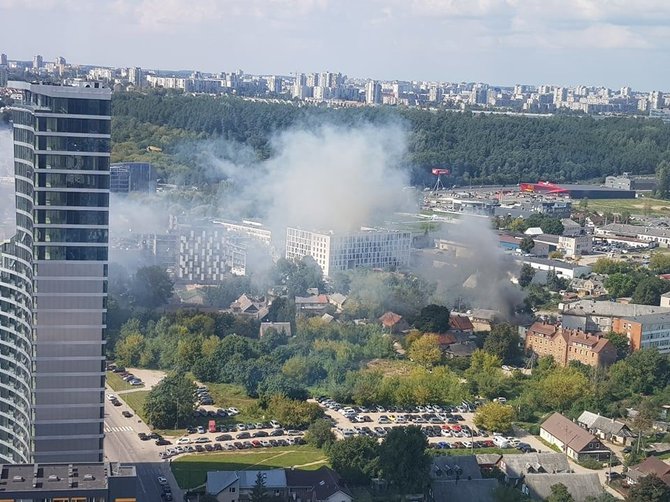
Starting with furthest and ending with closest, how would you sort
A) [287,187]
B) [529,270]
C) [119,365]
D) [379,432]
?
[287,187] < [529,270] < [119,365] < [379,432]

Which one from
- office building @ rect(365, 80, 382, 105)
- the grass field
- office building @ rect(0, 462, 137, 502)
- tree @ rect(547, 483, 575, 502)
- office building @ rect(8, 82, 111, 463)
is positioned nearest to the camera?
office building @ rect(0, 462, 137, 502)

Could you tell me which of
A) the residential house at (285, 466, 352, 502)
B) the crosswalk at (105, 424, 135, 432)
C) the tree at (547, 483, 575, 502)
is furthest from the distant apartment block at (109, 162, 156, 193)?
the tree at (547, 483, 575, 502)

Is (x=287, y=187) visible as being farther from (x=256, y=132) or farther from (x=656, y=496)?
(x=656, y=496)

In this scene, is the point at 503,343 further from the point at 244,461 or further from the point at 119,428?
the point at 119,428

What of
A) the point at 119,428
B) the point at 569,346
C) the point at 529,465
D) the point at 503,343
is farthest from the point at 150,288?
the point at 529,465

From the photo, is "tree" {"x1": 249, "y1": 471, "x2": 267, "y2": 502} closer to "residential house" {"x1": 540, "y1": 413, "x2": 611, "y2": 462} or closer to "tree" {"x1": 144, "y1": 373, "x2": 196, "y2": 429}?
"tree" {"x1": 144, "y1": 373, "x2": 196, "y2": 429}

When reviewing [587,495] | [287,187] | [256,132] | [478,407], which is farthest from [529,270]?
[256,132]
